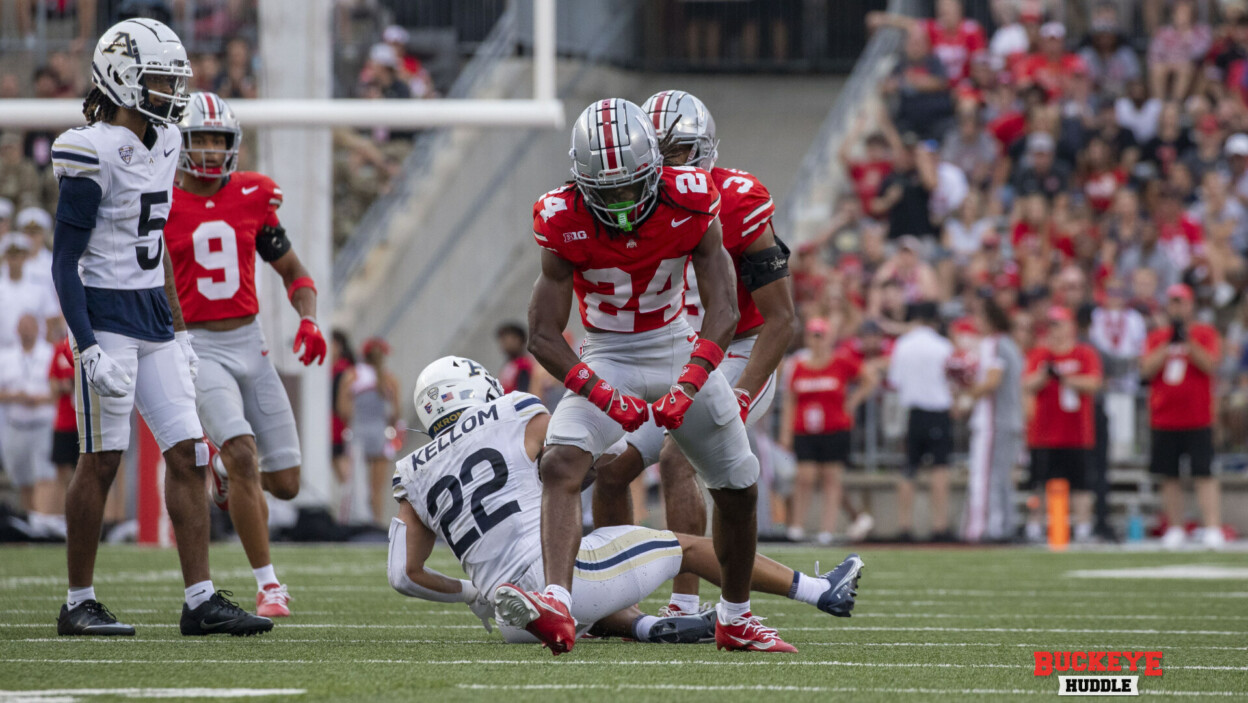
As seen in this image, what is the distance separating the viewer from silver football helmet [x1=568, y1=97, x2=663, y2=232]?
4938mm

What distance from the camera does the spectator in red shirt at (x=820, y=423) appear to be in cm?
1305

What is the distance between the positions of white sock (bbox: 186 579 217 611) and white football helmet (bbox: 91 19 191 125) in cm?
158

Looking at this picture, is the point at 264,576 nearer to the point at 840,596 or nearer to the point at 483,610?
the point at 483,610

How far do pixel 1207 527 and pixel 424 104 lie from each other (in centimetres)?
639

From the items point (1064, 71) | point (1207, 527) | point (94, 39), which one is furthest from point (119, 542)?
point (1064, 71)

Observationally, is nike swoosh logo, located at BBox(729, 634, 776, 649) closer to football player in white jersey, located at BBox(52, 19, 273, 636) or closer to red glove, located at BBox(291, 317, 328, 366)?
football player in white jersey, located at BBox(52, 19, 273, 636)

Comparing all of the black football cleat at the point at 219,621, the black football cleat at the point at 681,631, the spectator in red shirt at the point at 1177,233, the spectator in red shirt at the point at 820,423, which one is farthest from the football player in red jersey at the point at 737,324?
the spectator in red shirt at the point at 1177,233

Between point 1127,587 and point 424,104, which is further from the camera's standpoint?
point 424,104

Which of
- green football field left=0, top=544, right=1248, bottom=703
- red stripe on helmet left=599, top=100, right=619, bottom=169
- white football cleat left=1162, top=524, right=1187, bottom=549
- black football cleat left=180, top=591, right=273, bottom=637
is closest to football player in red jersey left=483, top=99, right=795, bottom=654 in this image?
red stripe on helmet left=599, top=100, right=619, bottom=169

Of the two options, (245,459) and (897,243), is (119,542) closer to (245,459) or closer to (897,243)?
(245,459)

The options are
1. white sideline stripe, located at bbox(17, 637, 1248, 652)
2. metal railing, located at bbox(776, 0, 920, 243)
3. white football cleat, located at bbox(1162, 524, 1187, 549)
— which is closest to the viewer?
white sideline stripe, located at bbox(17, 637, 1248, 652)

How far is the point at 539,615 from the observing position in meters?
4.88

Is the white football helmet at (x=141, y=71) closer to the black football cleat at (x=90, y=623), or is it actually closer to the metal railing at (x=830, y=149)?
the black football cleat at (x=90, y=623)

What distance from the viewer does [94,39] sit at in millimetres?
12242
